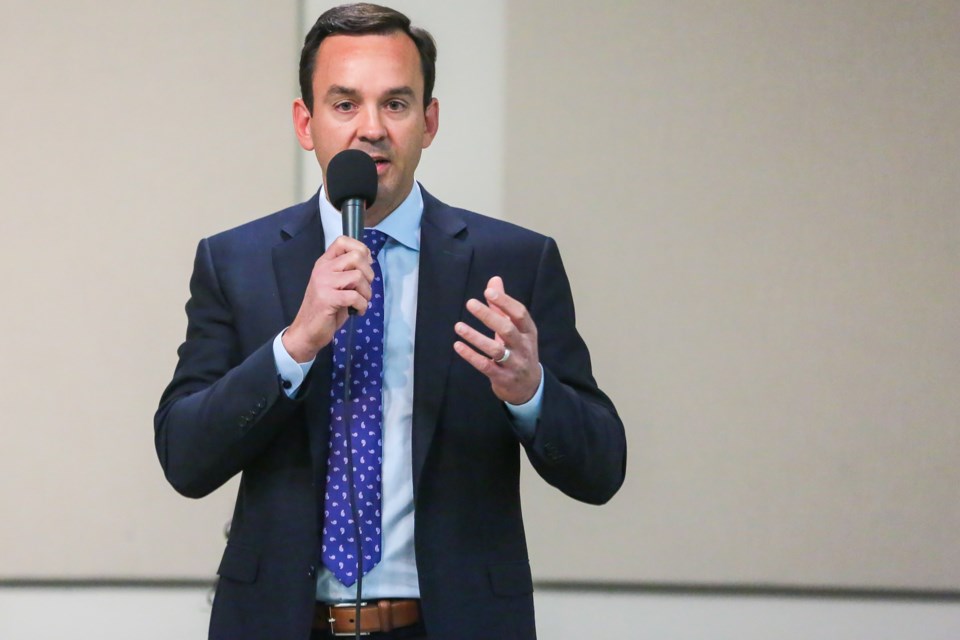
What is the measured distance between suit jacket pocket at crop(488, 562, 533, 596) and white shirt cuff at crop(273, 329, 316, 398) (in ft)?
1.32

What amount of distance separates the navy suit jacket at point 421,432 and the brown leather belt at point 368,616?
0.03m

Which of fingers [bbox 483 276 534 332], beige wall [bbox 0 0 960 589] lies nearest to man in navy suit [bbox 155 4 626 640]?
fingers [bbox 483 276 534 332]

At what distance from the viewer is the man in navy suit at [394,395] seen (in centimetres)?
168

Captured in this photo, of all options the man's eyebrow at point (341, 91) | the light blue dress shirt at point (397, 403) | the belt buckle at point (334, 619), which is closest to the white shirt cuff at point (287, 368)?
the light blue dress shirt at point (397, 403)

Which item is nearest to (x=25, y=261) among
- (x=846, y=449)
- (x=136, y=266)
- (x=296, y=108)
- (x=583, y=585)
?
(x=136, y=266)

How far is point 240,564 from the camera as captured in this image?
5.83 ft

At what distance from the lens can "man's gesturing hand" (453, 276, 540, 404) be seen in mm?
1563

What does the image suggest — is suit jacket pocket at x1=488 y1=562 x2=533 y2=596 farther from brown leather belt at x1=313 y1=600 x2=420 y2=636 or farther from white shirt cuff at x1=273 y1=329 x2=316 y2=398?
white shirt cuff at x1=273 y1=329 x2=316 y2=398

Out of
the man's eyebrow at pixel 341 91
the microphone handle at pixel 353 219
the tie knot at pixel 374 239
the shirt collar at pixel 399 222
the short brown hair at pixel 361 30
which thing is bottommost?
the microphone handle at pixel 353 219

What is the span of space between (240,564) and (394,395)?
333 mm

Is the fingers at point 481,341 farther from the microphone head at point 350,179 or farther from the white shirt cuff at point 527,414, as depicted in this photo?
the microphone head at point 350,179

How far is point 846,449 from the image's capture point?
3258 millimetres

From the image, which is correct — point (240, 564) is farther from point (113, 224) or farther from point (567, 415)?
point (113, 224)

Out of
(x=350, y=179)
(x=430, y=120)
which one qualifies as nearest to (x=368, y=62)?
(x=430, y=120)
